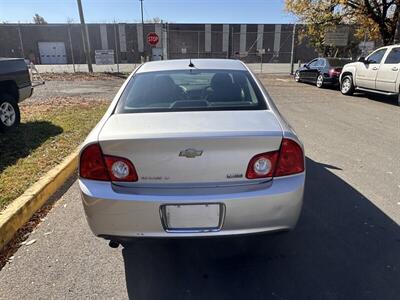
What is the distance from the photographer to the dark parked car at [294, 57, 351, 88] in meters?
14.5

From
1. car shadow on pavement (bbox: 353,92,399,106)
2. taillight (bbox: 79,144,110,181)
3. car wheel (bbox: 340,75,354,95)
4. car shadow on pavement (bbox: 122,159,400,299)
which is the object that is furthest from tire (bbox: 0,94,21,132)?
car wheel (bbox: 340,75,354,95)

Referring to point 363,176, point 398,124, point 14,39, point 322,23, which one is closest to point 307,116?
point 398,124

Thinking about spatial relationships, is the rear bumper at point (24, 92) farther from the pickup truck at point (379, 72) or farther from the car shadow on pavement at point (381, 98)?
the car shadow on pavement at point (381, 98)

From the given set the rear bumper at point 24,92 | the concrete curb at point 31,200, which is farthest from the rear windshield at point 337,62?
the concrete curb at point 31,200

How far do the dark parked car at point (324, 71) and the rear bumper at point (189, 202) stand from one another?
13480 millimetres

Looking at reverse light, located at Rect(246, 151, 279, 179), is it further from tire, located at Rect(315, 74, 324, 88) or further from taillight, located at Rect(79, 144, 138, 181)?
tire, located at Rect(315, 74, 324, 88)

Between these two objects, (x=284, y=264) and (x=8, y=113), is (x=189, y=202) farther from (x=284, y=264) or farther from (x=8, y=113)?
(x=8, y=113)

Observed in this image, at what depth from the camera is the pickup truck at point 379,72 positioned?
10031 millimetres

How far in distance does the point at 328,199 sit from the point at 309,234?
0.85 meters

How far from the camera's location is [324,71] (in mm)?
14883

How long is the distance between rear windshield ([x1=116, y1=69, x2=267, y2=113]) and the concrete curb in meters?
1.52

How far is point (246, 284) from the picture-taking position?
2559mm

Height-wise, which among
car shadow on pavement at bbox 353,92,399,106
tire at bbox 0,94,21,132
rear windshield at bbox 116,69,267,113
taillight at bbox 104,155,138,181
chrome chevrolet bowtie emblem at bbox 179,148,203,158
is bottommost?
car shadow on pavement at bbox 353,92,399,106

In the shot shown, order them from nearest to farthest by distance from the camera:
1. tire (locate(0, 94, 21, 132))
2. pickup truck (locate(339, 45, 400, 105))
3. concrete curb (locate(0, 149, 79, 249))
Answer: concrete curb (locate(0, 149, 79, 249)) → tire (locate(0, 94, 21, 132)) → pickup truck (locate(339, 45, 400, 105))
